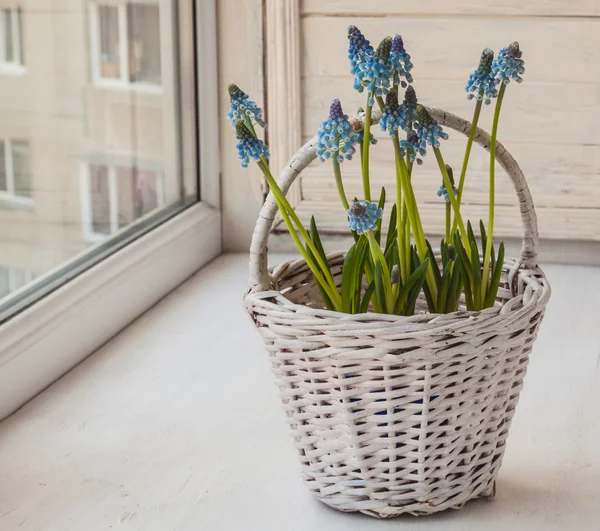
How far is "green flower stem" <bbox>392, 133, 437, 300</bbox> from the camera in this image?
0.96 metres

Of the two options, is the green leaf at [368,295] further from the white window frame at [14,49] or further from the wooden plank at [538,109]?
the wooden plank at [538,109]

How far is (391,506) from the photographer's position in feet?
3.38

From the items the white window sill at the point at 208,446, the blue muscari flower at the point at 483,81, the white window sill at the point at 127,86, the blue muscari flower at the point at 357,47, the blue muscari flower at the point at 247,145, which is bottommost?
the white window sill at the point at 208,446

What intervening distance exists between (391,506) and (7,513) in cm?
44

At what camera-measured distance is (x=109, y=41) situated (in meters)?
1.71

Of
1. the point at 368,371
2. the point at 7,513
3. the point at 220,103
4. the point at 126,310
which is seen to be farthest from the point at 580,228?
the point at 7,513

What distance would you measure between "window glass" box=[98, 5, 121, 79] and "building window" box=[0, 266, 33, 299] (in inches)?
16.3

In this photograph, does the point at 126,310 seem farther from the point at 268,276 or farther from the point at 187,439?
the point at 268,276

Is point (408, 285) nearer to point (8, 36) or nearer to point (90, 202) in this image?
point (8, 36)

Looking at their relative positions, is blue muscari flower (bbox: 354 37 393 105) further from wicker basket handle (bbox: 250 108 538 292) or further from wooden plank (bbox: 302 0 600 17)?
wooden plank (bbox: 302 0 600 17)

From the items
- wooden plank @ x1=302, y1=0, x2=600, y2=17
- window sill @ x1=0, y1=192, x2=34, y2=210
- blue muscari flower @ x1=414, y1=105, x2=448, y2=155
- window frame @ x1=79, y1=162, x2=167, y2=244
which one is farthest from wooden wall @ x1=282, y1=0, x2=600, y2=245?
blue muscari flower @ x1=414, y1=105, x2=448, y2=155

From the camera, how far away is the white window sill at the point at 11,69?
137cm

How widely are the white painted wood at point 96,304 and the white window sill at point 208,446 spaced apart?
0.09 feet

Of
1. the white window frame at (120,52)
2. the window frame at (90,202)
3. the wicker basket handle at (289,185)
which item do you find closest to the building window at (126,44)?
the white window frame at (120,52)
